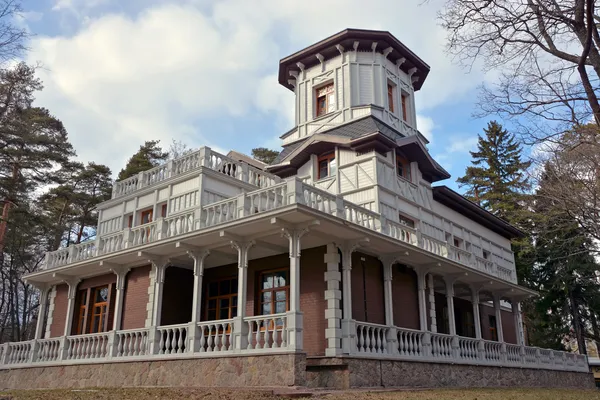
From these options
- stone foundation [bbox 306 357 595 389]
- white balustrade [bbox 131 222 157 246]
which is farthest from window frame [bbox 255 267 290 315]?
white balustrade [bbox 131 222 157 246]

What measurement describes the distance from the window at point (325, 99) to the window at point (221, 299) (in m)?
9.84

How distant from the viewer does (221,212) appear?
14.5 m

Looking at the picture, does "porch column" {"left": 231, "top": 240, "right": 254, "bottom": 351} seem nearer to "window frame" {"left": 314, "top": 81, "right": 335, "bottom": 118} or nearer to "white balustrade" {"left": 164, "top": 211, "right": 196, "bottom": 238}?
"white balustrade" {"left": 164, "top": 211, "right": 196, "bottom": 238}

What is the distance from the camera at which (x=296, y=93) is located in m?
24.7

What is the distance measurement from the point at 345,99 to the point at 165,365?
539 inches

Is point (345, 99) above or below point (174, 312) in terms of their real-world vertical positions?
above

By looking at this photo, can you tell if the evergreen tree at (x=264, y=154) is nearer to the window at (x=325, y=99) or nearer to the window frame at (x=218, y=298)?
the window at (x=325, y=99)


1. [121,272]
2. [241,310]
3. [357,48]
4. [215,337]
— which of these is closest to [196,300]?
[215,337]

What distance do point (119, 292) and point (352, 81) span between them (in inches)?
514

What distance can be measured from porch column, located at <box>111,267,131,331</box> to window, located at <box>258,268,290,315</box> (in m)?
4.96

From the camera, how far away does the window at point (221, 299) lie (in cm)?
1652

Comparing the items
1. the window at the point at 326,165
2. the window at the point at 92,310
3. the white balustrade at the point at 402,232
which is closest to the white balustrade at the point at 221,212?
the white balustrade at the point at 402,232

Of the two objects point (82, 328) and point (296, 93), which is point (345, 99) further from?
point (82, 328)

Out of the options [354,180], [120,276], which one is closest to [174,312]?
[120,276]
